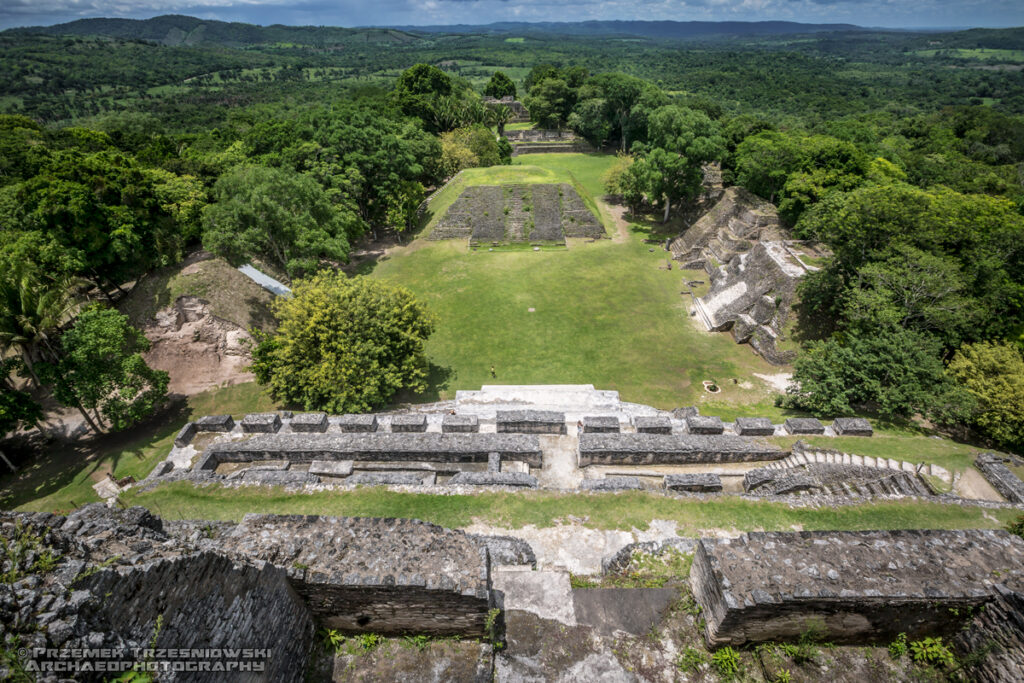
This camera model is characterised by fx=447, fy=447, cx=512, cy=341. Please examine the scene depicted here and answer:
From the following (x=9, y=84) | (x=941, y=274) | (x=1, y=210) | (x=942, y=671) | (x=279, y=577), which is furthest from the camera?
(x=9, y=84)

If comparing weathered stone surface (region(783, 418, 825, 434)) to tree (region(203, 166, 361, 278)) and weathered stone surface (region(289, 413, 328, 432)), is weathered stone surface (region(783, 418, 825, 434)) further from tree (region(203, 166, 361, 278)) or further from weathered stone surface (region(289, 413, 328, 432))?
tree (region(203, 166, 361, 278))

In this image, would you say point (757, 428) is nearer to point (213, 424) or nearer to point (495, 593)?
point (495, 593)

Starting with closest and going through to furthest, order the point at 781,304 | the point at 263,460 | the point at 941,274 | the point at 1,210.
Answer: the point at 263,460 → the point at 941,274 → the point at 1,210 → the point at 781,304

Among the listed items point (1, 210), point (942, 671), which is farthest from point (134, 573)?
point (1, 210)

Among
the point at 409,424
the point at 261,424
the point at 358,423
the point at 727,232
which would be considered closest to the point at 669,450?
the point at 409,424

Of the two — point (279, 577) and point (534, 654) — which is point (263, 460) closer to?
point (279, 577)

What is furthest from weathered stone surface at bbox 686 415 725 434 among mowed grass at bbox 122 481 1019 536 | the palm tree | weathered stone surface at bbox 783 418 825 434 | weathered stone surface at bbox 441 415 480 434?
the palm tree
